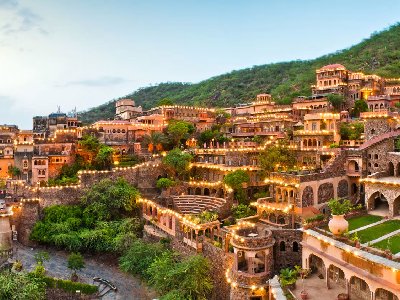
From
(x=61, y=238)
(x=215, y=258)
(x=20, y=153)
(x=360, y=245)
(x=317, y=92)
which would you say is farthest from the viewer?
(x=317, y=92)

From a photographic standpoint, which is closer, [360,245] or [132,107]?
[360,245]

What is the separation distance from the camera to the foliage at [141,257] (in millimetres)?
30125

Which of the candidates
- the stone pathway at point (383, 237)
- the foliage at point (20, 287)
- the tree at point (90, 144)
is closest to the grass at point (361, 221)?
the stone pathway at point (383, 237)

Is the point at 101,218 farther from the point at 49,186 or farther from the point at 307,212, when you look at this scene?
the point at 307,212

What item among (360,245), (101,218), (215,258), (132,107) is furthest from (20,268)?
(132,107)

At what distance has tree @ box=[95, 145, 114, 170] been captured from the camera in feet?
139

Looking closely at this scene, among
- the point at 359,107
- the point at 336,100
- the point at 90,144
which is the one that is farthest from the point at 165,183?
the point at 359,107

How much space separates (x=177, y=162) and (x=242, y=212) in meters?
11.2

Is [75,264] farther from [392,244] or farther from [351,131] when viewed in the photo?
[351,131]

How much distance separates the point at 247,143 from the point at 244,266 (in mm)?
17824

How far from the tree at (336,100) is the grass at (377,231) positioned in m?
25.4

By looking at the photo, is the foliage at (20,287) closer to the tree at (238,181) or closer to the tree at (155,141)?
the tree at (238,181)

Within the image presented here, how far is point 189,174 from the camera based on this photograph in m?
42.9

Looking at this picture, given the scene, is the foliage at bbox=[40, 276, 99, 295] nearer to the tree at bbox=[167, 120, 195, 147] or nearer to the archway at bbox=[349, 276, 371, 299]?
the archway at bbox=[349, 276, 371, 299]
